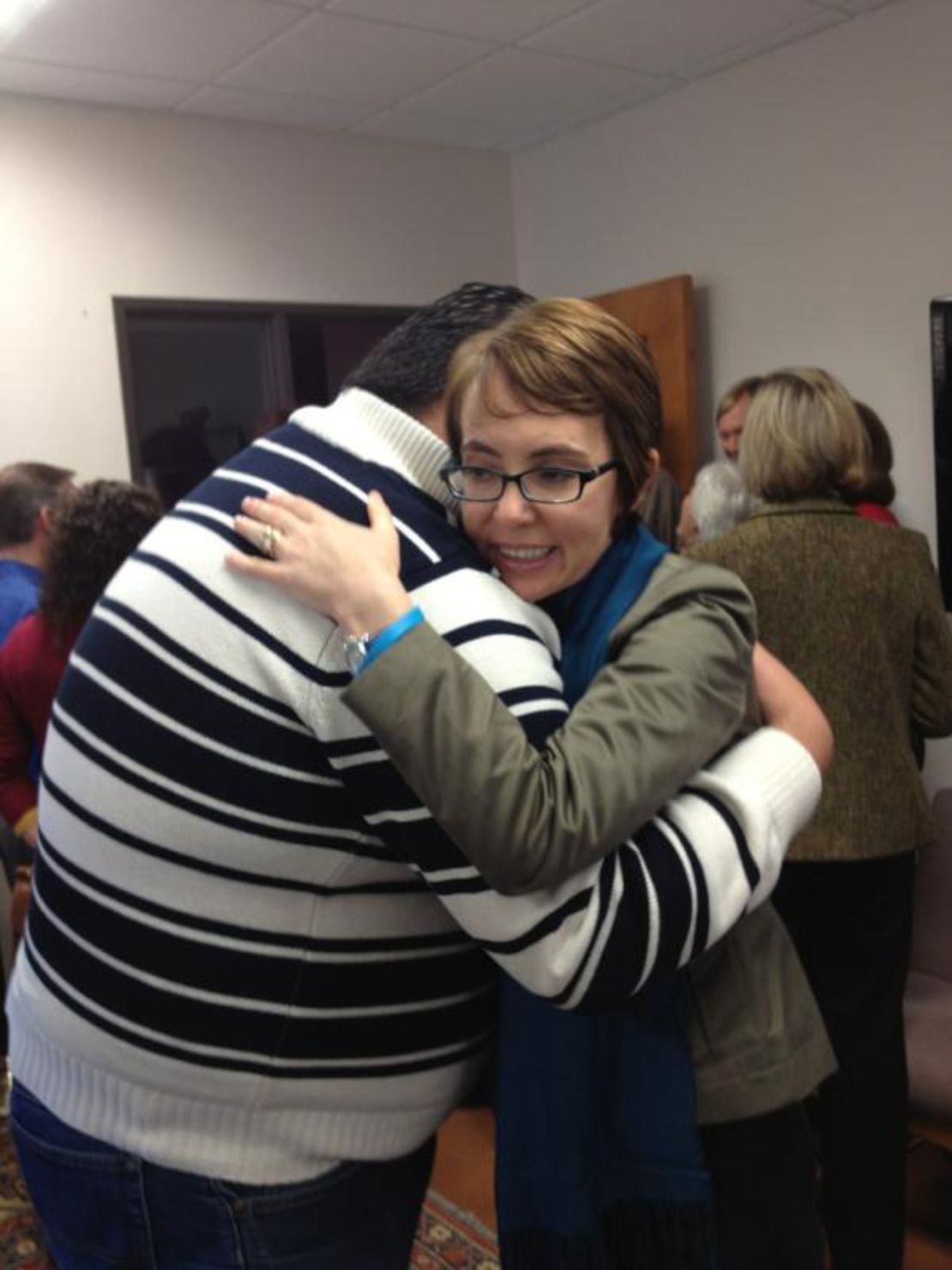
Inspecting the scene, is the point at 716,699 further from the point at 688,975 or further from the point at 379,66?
the point at 379,66

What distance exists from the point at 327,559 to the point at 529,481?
9.4 inches

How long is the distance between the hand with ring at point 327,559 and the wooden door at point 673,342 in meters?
3.36

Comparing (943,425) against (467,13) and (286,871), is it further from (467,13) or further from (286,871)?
Result: (286,871)

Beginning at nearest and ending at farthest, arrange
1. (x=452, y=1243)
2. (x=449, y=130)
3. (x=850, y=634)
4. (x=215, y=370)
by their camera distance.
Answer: (x=850, y=634) → (x=452, y=1243) → (x=449, y=130) → (x=215, y=370)

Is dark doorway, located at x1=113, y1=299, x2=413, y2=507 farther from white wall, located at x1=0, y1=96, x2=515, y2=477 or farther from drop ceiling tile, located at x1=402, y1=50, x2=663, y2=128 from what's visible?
drop ceiling tile, located at x1=402, y1=50, x2=663, y2=128

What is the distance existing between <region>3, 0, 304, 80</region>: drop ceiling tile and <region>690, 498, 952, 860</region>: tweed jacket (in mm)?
2281

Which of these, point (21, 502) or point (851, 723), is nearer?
point (851, 723)

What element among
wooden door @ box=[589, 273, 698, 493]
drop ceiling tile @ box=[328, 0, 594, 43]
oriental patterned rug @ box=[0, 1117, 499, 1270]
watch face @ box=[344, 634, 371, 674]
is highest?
drop ceiling tile @ box=[328, 0, 594, 43]

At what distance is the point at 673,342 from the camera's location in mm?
4230

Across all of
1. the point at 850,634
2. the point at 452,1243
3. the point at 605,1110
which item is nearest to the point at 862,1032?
the point at 850,634

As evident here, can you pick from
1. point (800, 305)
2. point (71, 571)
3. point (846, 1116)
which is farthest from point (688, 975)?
point (800, 305)

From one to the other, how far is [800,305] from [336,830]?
3579 mm

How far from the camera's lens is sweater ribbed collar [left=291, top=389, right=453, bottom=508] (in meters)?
0.95

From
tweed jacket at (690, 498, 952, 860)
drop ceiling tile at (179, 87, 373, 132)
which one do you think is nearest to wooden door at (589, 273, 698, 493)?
drop ceiling tile at (179, 87, 373, 132)
